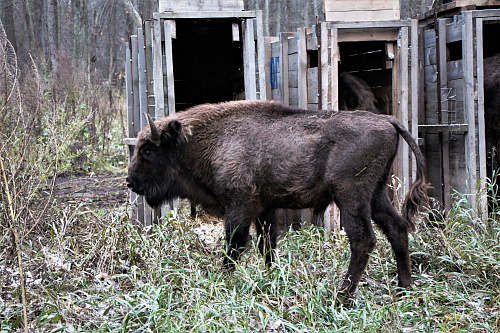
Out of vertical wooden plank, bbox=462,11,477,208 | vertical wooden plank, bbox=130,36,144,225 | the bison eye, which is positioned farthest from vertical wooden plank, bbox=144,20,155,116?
vertical wooden plank, bbox=462,11,477,208

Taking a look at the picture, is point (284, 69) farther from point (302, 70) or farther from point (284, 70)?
point (302, 70)

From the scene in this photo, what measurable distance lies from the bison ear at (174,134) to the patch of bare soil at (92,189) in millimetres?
3279

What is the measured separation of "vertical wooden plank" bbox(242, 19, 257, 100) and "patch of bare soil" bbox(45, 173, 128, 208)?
3141mm

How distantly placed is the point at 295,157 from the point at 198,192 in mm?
1174

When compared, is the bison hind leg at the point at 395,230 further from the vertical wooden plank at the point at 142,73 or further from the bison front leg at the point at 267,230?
the vertical wooden plank at the point at 142,73

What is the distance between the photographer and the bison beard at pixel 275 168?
496 centimetres

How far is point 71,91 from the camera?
12.6 metres

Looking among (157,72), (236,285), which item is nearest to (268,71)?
(157,72)

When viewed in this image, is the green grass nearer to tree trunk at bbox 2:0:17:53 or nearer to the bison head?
the bison head

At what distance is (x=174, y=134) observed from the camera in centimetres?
570

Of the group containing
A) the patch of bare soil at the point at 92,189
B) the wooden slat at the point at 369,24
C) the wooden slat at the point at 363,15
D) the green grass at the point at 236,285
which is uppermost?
the wooden slat at the point at 363,15

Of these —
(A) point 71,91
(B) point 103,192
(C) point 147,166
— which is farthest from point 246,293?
(A) point 71,91

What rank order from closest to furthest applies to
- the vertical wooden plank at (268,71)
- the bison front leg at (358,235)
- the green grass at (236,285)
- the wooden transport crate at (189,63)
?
the green grass at (236,285)
the bison front leg at (358,235)
the wooden transport crate at (189,63)
the vertical wooden plank at (268,71)

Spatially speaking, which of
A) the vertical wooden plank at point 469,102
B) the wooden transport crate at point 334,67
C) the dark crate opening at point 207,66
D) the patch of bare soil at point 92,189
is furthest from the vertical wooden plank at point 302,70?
the patch of bare soil at point 92,189
